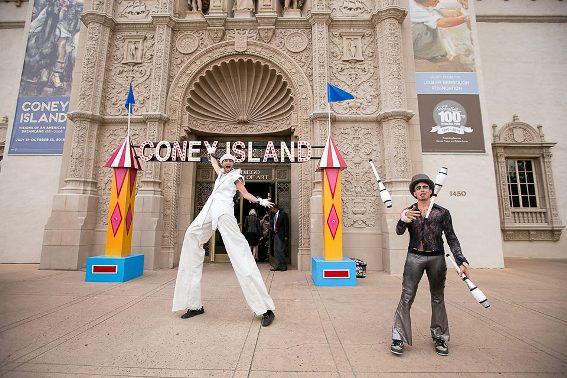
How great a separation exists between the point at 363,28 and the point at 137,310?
407 inches

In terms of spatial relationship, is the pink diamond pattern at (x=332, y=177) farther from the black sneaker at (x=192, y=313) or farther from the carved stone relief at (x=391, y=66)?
the black sneaker at (x=192, y=313)

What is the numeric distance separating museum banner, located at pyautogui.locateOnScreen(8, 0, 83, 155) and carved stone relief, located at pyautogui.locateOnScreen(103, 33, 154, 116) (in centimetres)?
234

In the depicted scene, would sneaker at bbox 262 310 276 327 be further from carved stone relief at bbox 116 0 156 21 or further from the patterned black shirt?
carved stone relief at bbox 116 0 156 21

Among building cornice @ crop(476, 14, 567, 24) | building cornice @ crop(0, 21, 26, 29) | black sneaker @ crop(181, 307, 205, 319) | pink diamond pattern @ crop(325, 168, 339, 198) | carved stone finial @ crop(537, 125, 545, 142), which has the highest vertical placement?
building cornice @ crop(476, 14, 567, 24)

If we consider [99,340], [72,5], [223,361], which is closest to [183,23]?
[72,5]

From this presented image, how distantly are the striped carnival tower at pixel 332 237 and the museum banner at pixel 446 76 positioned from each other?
13.2 ft

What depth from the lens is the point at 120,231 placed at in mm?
6867

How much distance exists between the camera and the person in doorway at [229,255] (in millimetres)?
3594

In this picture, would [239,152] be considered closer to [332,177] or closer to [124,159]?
[332,177]

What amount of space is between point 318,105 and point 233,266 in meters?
6.45

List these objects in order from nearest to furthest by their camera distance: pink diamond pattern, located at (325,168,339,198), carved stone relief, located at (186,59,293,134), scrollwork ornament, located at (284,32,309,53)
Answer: pink diamond pattern, located at (325,168,339,198)
scrollwork ornament, located at (284,32,309,53)
carved stone relief, located at (186,59,293,134)

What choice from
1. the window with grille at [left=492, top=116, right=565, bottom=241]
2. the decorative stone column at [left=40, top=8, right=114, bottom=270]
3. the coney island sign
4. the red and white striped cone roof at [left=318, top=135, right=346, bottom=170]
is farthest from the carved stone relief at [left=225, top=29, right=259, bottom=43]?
the window with grille at [left=492, top=116, right=565, bottom=241]

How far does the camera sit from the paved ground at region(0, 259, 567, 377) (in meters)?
2.48

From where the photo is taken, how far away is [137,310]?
13.7 ft
